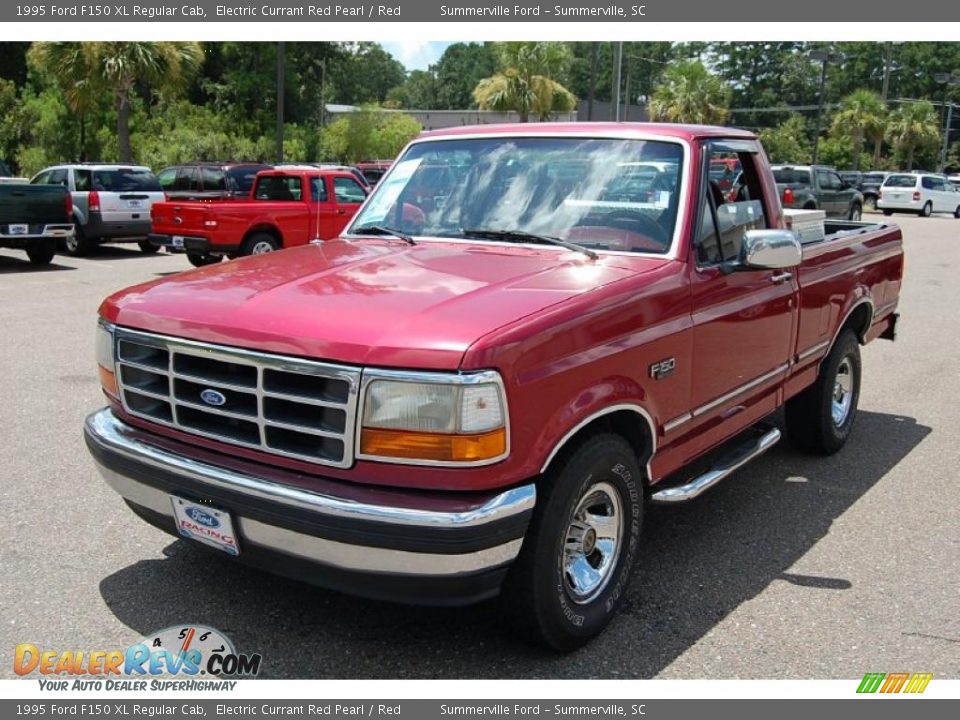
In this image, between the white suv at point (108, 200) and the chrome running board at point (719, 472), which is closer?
the chrome running board at point (719, 472)

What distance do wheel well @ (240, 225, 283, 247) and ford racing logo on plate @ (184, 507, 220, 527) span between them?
37.4 feet

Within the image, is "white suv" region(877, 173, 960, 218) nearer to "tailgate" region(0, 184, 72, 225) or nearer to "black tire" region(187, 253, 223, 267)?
"black tire" region(187, 253, 223, 267)

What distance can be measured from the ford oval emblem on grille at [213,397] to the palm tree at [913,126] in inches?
2577

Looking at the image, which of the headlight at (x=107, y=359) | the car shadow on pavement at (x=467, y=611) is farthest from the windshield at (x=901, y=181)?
the headlight at (x=107, y=359)

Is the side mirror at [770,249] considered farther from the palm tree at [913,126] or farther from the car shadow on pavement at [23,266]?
the palm tree at [913,126]

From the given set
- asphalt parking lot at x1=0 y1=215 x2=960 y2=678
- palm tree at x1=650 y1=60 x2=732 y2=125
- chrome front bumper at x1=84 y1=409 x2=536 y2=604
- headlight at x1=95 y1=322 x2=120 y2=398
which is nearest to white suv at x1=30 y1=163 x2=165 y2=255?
asphalt parking lot at x1=0 y1=215 x2=960 y2=678

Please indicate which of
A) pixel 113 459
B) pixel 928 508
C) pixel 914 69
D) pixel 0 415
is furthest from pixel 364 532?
pixel 914 69

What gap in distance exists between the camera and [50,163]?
3203 cm

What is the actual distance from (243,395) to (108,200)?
14902 millimetres

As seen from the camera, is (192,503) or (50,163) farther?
(50,163)

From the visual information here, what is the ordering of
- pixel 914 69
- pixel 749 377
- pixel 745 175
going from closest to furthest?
pixel 749 377, pixel 745 175, pixel 914 69

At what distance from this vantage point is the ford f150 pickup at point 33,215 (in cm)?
1427
